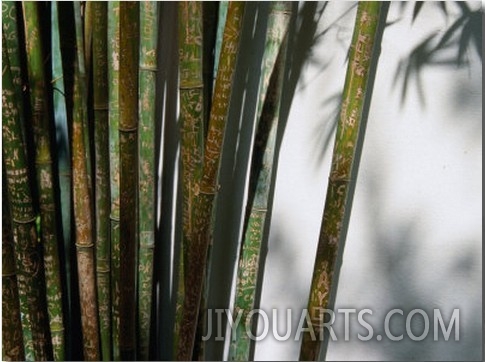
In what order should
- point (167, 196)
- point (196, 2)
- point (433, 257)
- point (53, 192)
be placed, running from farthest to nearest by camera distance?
1. point (167, 196)
2. point (53, 192)
3. point (433, 257)
4. point (196, 2)

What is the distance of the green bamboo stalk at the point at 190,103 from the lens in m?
1.24

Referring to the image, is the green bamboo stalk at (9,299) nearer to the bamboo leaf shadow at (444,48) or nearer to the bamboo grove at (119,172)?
the bamboo grove at (119,172)

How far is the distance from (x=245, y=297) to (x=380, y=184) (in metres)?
0.39

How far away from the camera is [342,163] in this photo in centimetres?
125

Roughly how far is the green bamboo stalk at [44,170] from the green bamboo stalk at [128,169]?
6.1 inches

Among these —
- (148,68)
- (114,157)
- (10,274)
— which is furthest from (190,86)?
(10,274)

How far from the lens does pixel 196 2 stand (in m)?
1.23

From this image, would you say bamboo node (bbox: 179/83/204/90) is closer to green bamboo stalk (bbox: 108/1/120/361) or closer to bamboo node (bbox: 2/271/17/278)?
green bamboo stalk (bbox: 108/1/120/361)

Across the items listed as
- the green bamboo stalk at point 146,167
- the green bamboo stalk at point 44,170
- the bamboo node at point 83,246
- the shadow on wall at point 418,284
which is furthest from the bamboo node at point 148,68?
the shadow on wall at point 418,284

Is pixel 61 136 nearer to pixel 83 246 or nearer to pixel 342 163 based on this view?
pixel 83 246

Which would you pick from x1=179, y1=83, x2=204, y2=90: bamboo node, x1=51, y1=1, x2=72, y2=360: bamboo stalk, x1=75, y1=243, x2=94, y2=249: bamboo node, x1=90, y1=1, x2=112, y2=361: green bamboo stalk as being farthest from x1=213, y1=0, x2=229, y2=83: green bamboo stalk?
x1=75, y1=243, x2=94, y2=249: bamboo node

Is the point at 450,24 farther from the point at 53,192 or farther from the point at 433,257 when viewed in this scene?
the point at 53,192

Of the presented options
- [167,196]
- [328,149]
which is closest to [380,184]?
[328,149]

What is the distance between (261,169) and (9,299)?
2.07 ft
